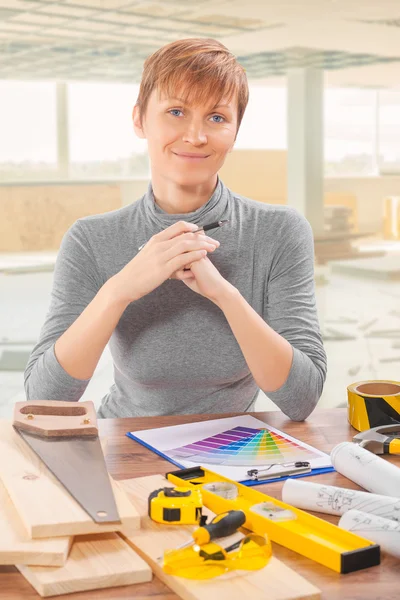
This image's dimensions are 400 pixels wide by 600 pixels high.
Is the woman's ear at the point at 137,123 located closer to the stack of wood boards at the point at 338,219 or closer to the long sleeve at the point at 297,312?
the long sleeve at the point at 297,312

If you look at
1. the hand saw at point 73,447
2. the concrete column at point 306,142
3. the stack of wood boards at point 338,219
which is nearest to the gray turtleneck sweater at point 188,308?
the hand saw at point 73,447

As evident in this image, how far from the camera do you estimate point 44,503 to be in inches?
31.6

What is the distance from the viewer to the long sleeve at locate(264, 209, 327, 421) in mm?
1328

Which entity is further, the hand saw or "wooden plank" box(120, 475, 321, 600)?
the hand saw

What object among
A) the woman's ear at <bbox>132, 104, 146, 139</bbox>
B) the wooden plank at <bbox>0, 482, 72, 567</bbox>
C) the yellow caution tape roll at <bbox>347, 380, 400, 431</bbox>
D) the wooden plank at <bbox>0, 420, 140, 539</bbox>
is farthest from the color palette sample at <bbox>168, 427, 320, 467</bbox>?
the woman's ear at <bbox>132, 104, 146, 139</bbox>

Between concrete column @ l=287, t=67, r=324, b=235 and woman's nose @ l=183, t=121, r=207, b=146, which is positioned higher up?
concrete column @ l=287, t=67, r=324, b=235

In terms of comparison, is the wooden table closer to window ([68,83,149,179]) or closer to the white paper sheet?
the white paper sheet

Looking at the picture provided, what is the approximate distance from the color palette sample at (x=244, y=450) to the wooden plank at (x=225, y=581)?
28 cm

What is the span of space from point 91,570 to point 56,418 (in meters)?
0.35

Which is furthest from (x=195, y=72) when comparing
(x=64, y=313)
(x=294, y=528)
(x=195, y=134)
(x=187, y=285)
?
(x=294, y=528)

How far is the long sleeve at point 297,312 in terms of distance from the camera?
133cm

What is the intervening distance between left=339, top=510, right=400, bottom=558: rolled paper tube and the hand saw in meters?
0.22

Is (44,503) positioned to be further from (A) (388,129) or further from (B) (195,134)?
(A) (388,129)

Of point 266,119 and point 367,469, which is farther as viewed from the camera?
point 266,119
